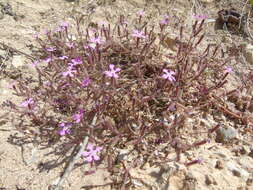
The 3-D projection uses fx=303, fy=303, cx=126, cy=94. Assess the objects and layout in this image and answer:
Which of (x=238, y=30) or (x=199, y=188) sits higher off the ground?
(x=238, y=30)

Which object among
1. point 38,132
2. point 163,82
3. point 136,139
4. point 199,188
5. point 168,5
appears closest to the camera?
point 199,188

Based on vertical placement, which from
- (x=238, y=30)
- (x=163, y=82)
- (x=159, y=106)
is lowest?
(x=159, y=106)

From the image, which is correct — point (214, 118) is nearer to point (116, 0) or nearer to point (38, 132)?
point (38, 132)

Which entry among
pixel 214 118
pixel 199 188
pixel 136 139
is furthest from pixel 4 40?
pixel 199 188

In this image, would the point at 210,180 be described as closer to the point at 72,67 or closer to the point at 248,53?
the point at 72,67

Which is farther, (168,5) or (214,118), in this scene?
(168,5)

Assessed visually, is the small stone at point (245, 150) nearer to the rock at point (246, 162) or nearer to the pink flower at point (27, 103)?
the rock at point (246, 162)
